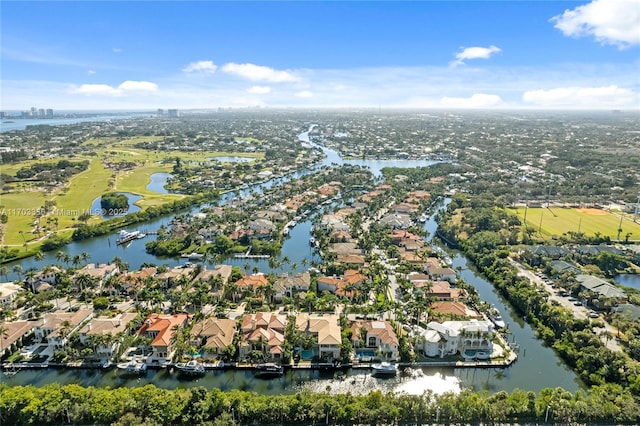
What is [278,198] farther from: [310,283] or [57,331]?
[57,331]

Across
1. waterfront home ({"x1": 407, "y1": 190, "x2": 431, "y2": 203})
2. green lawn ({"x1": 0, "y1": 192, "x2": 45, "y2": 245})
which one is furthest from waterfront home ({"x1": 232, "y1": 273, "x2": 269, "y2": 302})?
waterfront home ({"x1": 407, "y1": 190, "x2": 431, "y2": 203})

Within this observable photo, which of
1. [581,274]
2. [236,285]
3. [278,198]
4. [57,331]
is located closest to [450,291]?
[581,274]

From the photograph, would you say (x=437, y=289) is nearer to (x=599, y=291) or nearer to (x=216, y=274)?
(x=599, y=291)

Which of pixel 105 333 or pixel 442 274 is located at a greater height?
pixel 442 274

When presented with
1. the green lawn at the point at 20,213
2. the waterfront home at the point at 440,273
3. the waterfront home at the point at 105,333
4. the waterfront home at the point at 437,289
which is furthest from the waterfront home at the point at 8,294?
the waterfront home at the point at 440,273

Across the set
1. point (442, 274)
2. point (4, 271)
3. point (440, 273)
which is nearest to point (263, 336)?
point (440, 273)

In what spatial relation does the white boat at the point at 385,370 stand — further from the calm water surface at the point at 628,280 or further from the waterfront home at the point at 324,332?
the calm water surface at the point at 628,280
